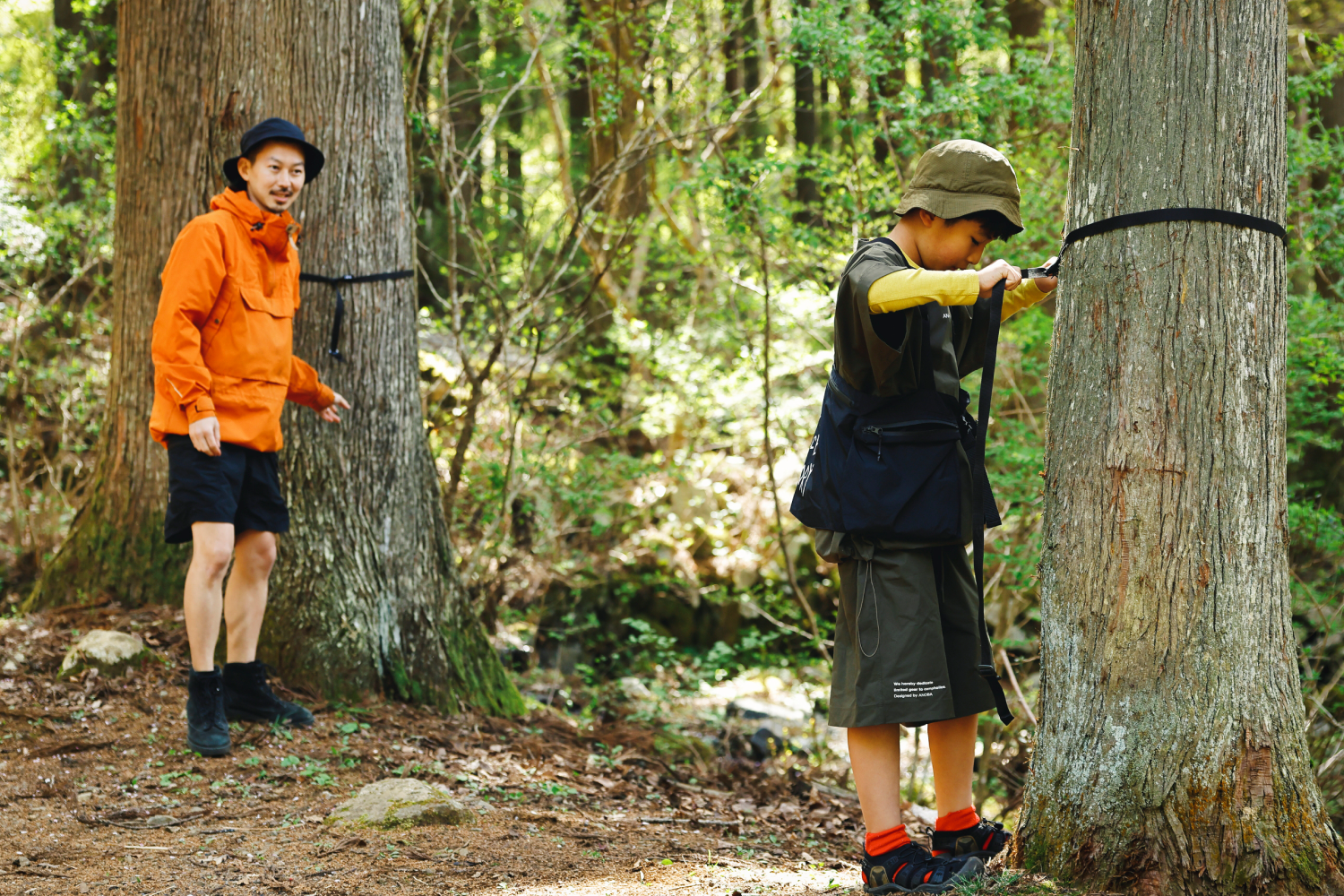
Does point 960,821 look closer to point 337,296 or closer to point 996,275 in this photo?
point 996,275

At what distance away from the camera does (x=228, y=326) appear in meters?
3.91

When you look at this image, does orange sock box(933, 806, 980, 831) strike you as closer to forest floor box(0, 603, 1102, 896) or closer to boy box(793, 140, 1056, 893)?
boy box(793, 140, 1056, 893)

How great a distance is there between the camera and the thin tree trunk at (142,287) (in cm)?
491

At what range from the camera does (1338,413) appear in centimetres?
510

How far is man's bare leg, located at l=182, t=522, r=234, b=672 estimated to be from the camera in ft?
12.6

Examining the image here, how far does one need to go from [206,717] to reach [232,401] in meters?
1.22

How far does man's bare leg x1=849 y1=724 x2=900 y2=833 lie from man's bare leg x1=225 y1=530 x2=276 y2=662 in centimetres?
258

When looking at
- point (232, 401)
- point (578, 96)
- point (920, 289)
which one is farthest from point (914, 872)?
point (578, 96)

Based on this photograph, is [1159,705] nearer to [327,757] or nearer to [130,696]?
[327,757]

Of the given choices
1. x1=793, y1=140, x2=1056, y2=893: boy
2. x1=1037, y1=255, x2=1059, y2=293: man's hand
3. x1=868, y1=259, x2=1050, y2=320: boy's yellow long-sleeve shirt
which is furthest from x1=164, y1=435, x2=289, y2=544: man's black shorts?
x1=1037, y1=255, x2=1059, y2=293: man's hand

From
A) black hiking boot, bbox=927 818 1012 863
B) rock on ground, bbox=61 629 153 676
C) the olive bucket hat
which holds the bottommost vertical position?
black hiking boot, bbox=927 818 1012 863

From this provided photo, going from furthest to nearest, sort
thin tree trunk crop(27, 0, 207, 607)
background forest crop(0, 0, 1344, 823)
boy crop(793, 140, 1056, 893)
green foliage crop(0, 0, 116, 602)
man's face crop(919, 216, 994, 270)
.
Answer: green foliage crop(0, 0, 116, 602), background forest crop(0, 0, 1344, 823), thin tree trunk crop(27, 0, 207, 607), man's face crop(919, 216, 994, 270), boy crop(793, 140, 1056, 893)

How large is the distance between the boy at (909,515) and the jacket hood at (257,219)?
251 cm

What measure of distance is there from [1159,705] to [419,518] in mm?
3458
